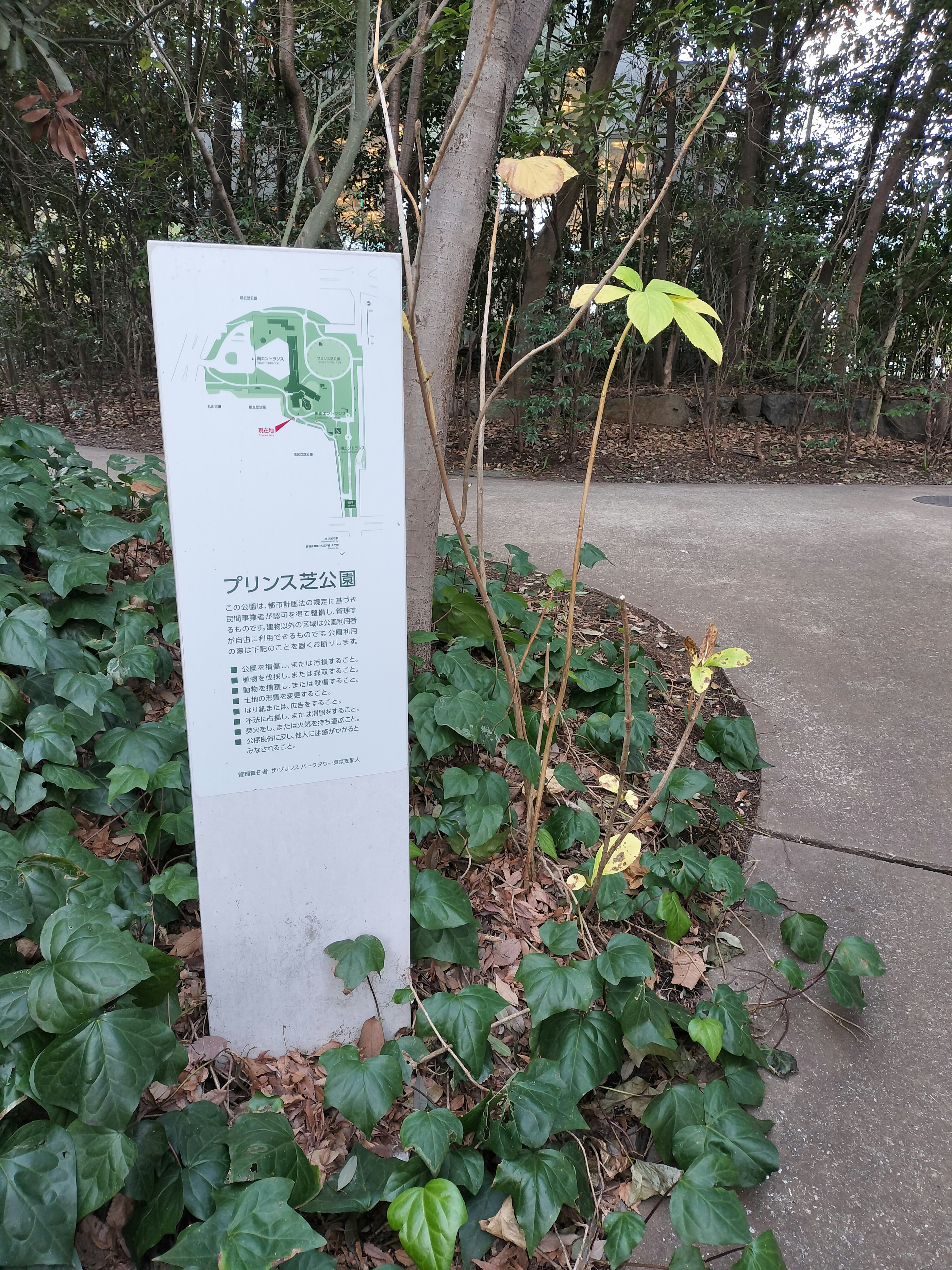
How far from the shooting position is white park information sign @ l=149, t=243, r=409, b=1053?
4.62 feet

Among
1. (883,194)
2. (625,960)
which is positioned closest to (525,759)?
(625,960)

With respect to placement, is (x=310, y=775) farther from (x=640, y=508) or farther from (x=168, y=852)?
(x=640, y=508)

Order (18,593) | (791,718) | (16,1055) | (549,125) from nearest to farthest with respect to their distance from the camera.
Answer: (16,1055) < (18,593) < (791,718) < (549,125)

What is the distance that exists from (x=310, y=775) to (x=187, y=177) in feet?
27.4

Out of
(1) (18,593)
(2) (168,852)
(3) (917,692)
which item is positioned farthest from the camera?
(3) (917,692)

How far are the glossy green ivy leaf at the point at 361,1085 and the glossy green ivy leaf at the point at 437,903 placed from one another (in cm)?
35

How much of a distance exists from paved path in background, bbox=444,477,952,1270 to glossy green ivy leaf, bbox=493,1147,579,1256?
8.8 inches

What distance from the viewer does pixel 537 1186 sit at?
151cm

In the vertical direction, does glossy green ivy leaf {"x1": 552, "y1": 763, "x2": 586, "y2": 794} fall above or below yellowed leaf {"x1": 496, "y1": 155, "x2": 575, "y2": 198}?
below

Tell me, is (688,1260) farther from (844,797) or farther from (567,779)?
(844,797)

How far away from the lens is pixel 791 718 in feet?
10.6

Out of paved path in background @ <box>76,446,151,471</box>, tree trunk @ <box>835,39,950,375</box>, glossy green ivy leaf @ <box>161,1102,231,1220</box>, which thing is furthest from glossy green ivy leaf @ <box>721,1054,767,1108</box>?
tree trunk @ <box>835,39,950,375</box>

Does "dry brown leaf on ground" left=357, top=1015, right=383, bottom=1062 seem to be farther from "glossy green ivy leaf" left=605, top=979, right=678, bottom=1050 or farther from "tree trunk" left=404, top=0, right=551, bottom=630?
"tree trunk" left=404, top=0, right=551, bottom=630

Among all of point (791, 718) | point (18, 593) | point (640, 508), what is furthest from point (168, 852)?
point (640, 508)
